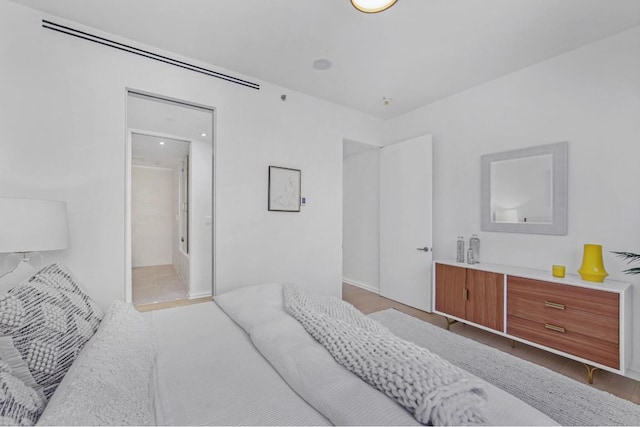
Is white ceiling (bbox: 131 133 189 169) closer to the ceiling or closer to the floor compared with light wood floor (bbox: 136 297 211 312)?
closer to the ceiling

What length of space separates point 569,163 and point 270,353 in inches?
117

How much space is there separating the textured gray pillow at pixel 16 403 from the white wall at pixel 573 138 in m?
3.43

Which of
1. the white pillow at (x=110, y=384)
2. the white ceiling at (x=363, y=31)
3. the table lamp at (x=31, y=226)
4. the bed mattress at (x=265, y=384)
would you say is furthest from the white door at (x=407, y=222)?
the table lamp at (x=31, y=226)

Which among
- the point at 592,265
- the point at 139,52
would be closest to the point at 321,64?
the point at 139,52

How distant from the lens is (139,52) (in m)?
2.41

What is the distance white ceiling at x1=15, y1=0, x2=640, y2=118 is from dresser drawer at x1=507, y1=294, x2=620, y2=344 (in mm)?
2139

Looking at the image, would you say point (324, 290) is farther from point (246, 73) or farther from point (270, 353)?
point (246, 73)

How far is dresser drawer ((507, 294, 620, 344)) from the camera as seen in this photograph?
1991 millimetres

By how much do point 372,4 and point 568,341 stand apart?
9.10 feet

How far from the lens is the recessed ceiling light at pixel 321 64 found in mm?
2699

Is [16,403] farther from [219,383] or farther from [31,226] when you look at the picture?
[31,226]

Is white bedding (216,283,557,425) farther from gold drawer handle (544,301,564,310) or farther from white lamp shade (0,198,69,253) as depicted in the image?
gold drawer handle (544,301,564,310)

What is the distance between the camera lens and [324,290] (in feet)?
11.6

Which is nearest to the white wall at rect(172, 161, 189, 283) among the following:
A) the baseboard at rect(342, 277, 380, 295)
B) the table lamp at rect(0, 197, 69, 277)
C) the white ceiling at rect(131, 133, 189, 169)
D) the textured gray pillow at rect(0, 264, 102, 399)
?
A: the white ceiling at rect(131, 133, 189, 169)
